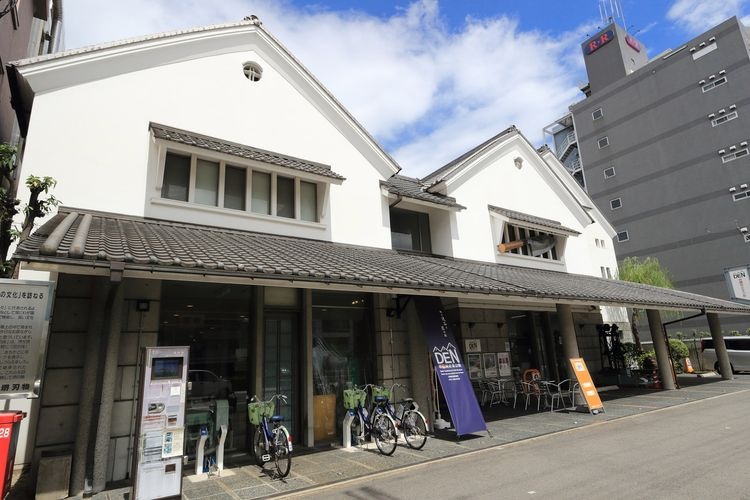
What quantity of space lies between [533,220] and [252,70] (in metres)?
10.1

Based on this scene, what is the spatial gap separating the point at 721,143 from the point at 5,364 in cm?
4082

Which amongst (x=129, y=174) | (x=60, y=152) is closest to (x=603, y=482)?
(x=129, y=174)

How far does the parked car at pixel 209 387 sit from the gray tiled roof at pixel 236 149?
4327 mm

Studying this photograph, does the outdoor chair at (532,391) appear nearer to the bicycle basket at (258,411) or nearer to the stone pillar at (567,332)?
the stone pillar at (567,332)

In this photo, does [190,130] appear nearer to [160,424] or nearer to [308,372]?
[308,372]

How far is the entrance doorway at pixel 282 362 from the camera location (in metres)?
8.23

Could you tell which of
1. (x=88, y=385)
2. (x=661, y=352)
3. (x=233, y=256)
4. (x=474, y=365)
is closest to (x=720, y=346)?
(x=661, y=352)

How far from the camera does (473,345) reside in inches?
517

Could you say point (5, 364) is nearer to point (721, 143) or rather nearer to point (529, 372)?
point (529, 372)

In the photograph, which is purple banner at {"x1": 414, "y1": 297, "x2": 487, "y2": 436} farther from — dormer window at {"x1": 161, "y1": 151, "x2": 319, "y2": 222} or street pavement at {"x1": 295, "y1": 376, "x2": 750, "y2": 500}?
dormer window at {"x1": 161, "y1": 151, "x2": 319, "y2": 222}

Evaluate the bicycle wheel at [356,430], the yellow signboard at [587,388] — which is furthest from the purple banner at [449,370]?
the yellow signboard at [587,388]

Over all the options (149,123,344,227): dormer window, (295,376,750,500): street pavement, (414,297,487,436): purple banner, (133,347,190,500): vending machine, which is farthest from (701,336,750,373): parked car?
(133,347,190,500): vending machine

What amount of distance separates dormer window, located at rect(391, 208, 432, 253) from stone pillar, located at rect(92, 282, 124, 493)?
7060 mm

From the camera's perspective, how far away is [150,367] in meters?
5.70
